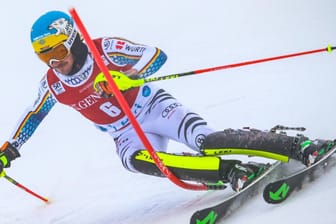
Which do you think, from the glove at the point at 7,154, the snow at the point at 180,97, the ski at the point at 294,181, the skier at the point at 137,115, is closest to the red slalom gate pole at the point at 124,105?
the skier at the point at 137,115

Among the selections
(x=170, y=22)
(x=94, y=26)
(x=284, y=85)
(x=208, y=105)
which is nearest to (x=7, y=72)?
(x=94, y=26)

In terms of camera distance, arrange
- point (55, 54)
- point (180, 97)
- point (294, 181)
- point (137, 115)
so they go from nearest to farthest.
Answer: point (294, 181), point (55, 54), point (137, 115), point (180, 97)

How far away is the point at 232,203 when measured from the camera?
266 centimetres

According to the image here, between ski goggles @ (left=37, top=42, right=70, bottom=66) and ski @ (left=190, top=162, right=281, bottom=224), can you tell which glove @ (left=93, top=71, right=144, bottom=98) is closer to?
ski goggles @ (left=37, top=42, right=70, bottom=66)

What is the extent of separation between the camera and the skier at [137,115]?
2736mm

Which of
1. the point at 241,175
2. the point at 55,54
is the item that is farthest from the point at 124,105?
the point at 241,175

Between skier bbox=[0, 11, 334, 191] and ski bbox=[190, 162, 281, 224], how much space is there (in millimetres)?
38

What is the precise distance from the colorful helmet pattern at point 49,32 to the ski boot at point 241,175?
0.93m

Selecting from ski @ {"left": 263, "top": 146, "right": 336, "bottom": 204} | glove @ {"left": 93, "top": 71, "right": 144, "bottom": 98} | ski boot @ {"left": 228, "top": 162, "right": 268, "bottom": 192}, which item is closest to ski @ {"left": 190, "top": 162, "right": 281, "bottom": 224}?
ski boot @ {"left": 228, "top": 162, "right": 268, "bottom": 192}

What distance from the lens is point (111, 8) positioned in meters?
7.79

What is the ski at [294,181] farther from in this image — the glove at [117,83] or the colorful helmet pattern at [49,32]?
the colorful helmet pattern at [49,32]

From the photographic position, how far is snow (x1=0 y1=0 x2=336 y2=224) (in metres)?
3.25

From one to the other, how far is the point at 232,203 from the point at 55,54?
1.01m

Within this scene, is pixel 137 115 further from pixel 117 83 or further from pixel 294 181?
pixel 294 181
